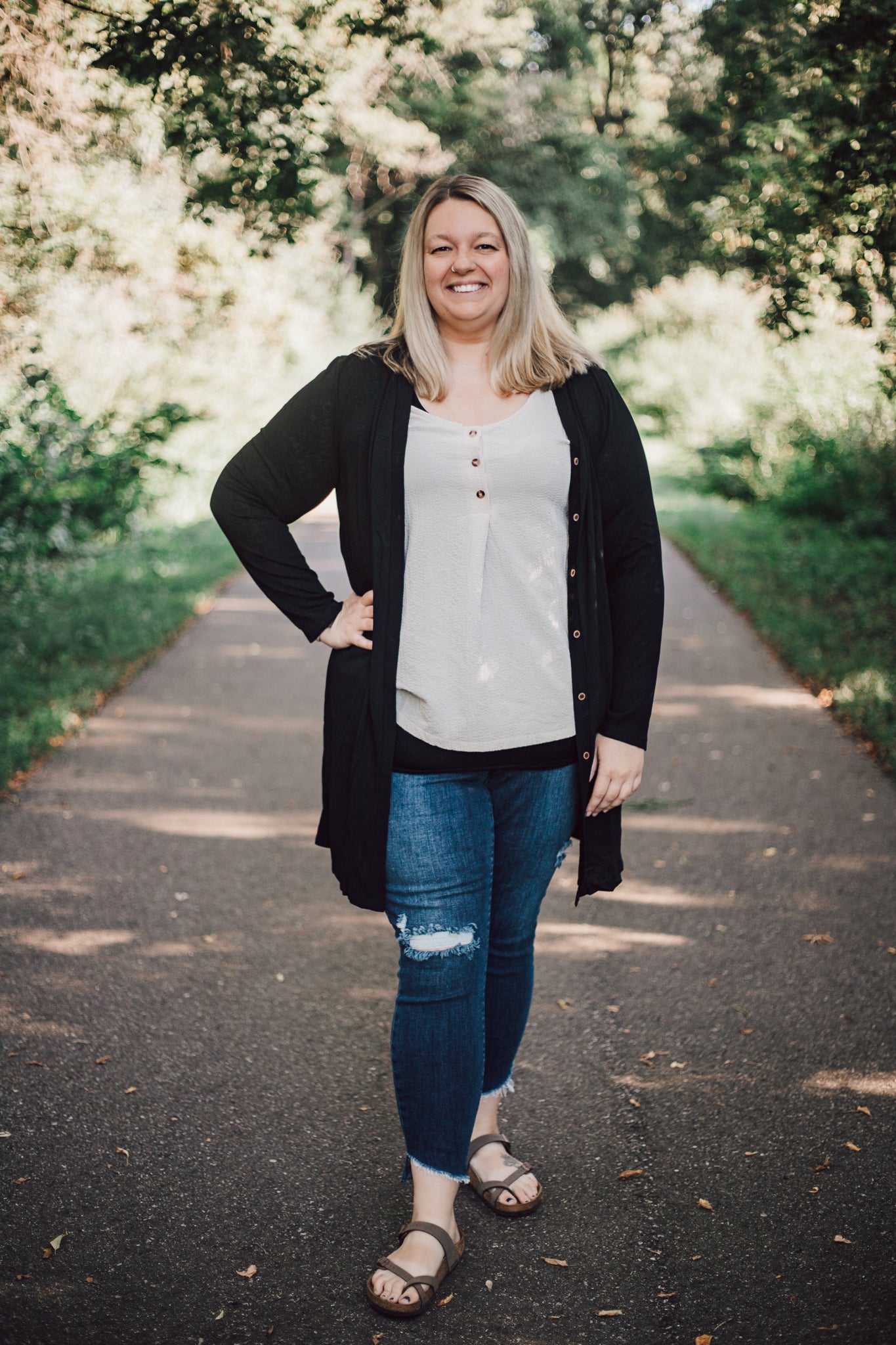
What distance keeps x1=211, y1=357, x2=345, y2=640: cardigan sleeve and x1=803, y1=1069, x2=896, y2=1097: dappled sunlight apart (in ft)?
6.26

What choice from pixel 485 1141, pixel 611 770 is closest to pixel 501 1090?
pixel 485 1141

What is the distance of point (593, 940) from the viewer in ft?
13.6

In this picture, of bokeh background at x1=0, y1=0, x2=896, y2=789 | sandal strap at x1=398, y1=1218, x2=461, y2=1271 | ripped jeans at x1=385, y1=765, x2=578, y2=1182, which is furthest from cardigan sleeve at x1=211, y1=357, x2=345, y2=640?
bokeh background at x1=0, y1=0, x2=896, y2=789

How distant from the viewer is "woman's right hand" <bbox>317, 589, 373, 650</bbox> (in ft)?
7.91

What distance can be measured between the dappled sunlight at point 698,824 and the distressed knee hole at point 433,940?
2.95m

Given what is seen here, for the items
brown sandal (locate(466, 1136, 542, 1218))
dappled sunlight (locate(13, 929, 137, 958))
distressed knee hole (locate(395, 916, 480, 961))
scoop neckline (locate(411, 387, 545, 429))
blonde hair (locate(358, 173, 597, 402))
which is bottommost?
brown sandal (locate(466, 1136, 542, 1218))

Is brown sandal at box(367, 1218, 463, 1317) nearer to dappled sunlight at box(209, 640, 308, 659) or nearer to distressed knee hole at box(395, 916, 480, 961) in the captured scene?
distressed knee hole at box(395, 916, 480, 961)

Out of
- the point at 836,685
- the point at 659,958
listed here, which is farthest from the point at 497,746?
the point at 836,685

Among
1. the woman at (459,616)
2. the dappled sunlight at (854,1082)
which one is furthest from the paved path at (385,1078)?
the woman at (459,616)

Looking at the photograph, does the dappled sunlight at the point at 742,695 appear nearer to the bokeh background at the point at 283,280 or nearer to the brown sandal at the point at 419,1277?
the bokeh background at the point at 283,280

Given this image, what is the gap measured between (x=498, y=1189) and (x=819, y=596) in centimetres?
765

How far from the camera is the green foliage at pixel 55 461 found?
6.96m

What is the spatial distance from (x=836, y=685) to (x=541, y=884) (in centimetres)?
514

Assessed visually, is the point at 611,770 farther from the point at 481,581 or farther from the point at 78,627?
the point at 78,627
